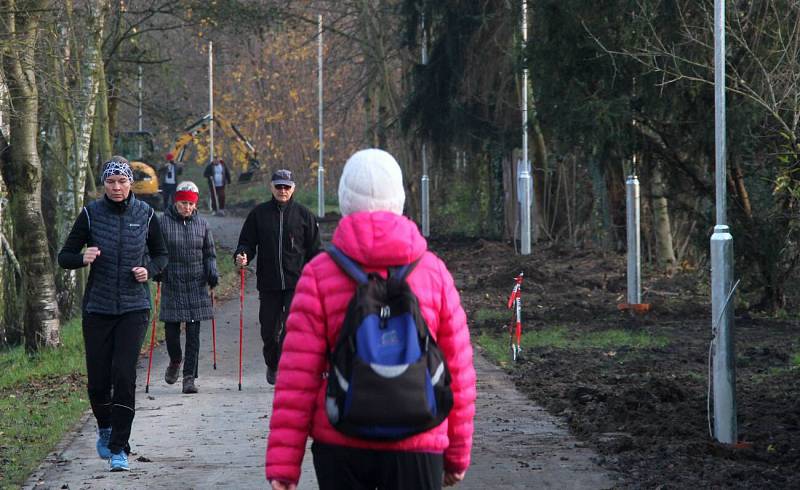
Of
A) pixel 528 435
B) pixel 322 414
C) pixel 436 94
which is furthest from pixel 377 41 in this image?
pixel 322 414

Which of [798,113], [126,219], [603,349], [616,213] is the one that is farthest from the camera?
[616,213]

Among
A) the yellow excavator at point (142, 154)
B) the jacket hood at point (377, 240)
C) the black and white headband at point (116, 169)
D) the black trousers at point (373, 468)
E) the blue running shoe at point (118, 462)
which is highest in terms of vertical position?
the yellow excavator at point (142, 154)

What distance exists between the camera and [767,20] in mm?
14703

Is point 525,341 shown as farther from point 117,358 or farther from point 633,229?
point 117,358

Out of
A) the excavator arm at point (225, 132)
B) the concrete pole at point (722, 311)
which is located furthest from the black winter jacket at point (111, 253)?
the excavator arm at point (225, 132)

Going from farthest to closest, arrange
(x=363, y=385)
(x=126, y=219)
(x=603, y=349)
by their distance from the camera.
Result: 1. (x=603, y=349)
2. (x=126, y=219)
3. (x=363, y=385)

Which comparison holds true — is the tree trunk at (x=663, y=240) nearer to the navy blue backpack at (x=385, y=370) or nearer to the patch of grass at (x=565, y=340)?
the patch of grass at (x=565, y=340)

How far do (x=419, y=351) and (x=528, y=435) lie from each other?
5569 mm

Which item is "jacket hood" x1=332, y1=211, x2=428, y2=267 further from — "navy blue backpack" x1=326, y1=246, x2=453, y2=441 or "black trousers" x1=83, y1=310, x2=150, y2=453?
"black trousers" x1=83, y1=310, x2=150, y2=453

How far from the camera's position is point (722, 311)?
8.72m

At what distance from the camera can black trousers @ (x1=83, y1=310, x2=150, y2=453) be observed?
27.4 feet

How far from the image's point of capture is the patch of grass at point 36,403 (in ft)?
29.8

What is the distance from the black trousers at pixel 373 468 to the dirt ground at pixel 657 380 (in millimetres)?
3788

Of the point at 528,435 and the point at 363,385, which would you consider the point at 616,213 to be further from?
the point at 363,385
